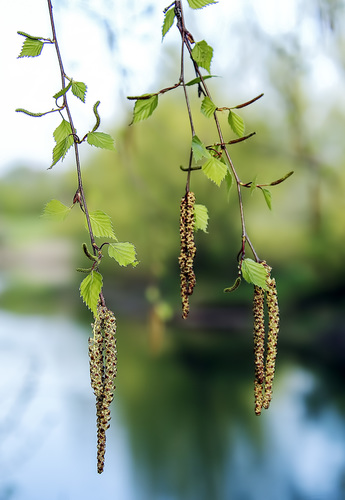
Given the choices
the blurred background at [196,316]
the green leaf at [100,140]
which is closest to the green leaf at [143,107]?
the green leaf at [100,140]

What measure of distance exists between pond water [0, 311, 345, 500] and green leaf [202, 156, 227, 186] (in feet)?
6.01

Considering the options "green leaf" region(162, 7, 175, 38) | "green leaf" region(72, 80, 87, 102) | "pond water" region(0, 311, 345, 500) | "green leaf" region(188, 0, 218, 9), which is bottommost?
"pond water" region(0, 311, 345, 500)

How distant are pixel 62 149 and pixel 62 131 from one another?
0.7 inches

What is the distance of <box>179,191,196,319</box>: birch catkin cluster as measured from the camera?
10.1 inches

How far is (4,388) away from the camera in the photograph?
2123mm

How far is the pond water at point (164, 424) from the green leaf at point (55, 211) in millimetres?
1800

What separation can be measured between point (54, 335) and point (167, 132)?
0.92 meters

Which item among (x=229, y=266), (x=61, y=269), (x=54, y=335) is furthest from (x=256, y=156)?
(x=54, y=335)

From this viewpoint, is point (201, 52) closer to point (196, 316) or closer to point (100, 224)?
point (100, 224)

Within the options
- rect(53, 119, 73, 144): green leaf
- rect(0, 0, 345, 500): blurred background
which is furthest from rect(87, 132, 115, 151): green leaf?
rect(0, 0, 345, 500): blurred background

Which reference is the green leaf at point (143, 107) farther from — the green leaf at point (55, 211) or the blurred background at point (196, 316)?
the blurred background at point (196, 316)

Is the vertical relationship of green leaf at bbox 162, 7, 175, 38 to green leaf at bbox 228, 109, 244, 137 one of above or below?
above

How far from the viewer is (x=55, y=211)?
0.85ft

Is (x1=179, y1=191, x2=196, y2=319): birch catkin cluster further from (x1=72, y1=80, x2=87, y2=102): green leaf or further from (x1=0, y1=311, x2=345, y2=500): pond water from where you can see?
(x1=0, y1=311, x2=345, y2=500): pond water
